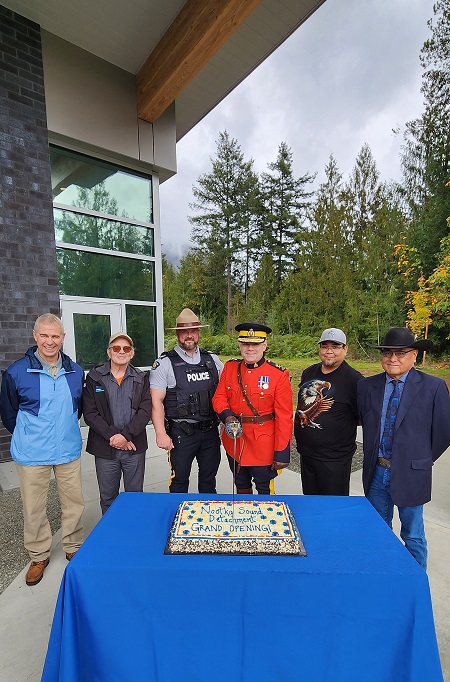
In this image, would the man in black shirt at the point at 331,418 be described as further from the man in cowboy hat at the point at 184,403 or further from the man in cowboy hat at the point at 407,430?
the man in cowboy hat at the point at 184,403

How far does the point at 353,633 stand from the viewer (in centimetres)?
121

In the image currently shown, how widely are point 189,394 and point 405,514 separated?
162 centimetres

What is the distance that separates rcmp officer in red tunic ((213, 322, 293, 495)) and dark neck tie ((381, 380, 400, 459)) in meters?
0.60

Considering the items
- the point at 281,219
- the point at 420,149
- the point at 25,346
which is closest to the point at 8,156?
the point at 25,346

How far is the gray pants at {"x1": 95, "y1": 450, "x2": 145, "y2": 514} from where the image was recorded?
255cm

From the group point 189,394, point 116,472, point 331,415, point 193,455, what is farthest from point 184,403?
point 331,415

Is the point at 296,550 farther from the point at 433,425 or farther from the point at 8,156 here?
the point at 8,156

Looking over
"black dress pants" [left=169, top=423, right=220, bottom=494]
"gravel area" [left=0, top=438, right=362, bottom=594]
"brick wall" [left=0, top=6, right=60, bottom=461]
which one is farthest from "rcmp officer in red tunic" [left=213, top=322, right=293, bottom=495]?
"brick wall" [left=0, top=6, right=60, bottom=461]

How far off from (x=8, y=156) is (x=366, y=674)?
5.60 metres

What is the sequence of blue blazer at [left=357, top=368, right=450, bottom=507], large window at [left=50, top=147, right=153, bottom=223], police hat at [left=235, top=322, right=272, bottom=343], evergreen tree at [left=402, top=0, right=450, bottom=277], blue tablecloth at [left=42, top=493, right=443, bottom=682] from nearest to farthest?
1. blue tablecloth at [left=42, top=493, right=443, bottom=682]
2. blue blazer at [left=357, top=368, right=450, bottom=507]
3. police hat at [left=235, top=322, right=272, bottom=343]
4. large window at [left=50, top=147, right=153, bottom=223]
5. evergreen tree at [left=402, top=0, right=450, bottom=277]

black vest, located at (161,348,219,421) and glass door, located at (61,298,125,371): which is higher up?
glass door, located at (61,298,125,371)

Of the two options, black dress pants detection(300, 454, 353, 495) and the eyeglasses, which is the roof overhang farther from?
black dress pants detection(300, 454, 353, 495)

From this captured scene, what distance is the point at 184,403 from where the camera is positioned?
2.67 meters

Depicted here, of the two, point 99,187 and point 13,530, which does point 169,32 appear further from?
point 13,530
